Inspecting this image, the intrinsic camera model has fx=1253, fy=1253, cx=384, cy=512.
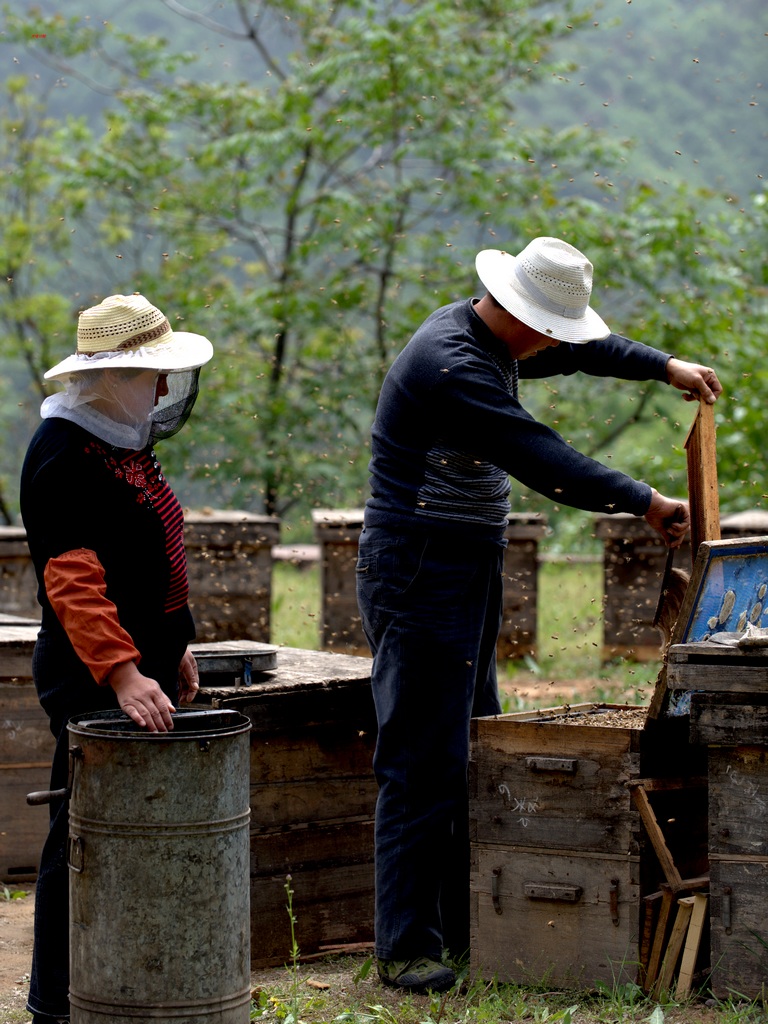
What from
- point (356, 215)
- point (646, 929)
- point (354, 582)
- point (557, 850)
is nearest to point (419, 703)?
point (557, 850)

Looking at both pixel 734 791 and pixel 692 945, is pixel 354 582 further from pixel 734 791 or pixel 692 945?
pixel 734 791

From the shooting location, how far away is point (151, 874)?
9.09 ft

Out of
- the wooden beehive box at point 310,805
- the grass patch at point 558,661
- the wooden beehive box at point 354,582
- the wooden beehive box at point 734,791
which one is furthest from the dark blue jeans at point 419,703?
the wooden beehive box at point 354,582

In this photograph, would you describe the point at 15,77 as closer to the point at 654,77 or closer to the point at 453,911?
the point at 453,911

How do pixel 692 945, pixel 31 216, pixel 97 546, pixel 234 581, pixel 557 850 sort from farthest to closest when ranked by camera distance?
pixel 31 216 < pixel 234 581 < pixel 557 850 < pixel 692 945 < pixel 97 546

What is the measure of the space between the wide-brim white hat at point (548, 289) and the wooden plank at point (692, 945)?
1.57 meters

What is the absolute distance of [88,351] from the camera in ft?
10.3

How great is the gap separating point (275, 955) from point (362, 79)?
9.35 metres

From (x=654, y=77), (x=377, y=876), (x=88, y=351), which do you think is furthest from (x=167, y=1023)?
(x=654, y=77)

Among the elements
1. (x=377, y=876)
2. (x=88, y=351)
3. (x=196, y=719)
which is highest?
(x=88, y=351)

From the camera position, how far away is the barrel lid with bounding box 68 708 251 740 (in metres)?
2.78

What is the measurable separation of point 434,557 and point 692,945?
1252mm

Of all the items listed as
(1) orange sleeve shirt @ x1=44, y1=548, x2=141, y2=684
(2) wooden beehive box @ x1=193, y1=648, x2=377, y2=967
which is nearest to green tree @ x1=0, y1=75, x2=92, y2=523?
(2) wooden beehive box @ x1=193, y1=648, x2=377, y2=967

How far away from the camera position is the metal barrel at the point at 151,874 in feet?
9.07
